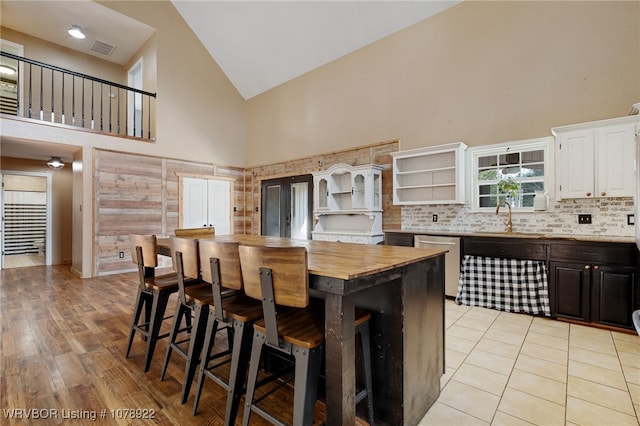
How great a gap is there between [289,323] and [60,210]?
26.6 ft

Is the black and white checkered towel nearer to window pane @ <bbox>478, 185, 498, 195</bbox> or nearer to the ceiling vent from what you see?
window pane @ <bbox>478, 185, 498, 195</bbox>

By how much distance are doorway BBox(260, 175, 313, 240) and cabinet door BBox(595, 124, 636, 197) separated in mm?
A: 4524

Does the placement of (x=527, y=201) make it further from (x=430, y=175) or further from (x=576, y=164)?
(x=430, y=175)

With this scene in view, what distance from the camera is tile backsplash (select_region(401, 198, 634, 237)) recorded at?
3.28 metres

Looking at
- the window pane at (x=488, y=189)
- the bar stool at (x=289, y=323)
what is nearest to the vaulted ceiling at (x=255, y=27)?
the window pane at (x=488, y=189)

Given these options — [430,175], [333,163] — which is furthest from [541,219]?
[333,163]

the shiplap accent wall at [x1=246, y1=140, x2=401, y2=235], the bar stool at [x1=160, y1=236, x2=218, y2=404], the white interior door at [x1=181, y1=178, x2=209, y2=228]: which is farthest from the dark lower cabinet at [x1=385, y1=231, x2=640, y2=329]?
the white interior door at [x1=181, y1=178, x2=209, y2=228]

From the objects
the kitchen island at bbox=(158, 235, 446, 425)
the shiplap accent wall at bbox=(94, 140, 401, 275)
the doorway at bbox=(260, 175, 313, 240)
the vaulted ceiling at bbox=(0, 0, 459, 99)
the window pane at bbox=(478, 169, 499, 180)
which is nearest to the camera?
the kitchen island at bbox=(158, 235, 446, 425)

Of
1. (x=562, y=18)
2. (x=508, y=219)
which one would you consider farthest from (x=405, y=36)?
(x=508, y=219)

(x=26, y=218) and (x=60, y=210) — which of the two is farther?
(x=26, y=218)

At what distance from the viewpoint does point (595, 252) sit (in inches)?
117

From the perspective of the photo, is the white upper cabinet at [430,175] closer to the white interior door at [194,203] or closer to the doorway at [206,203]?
the doorway at [206,203]

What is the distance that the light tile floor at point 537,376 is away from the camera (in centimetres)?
169

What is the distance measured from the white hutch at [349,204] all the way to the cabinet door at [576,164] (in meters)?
2.49
